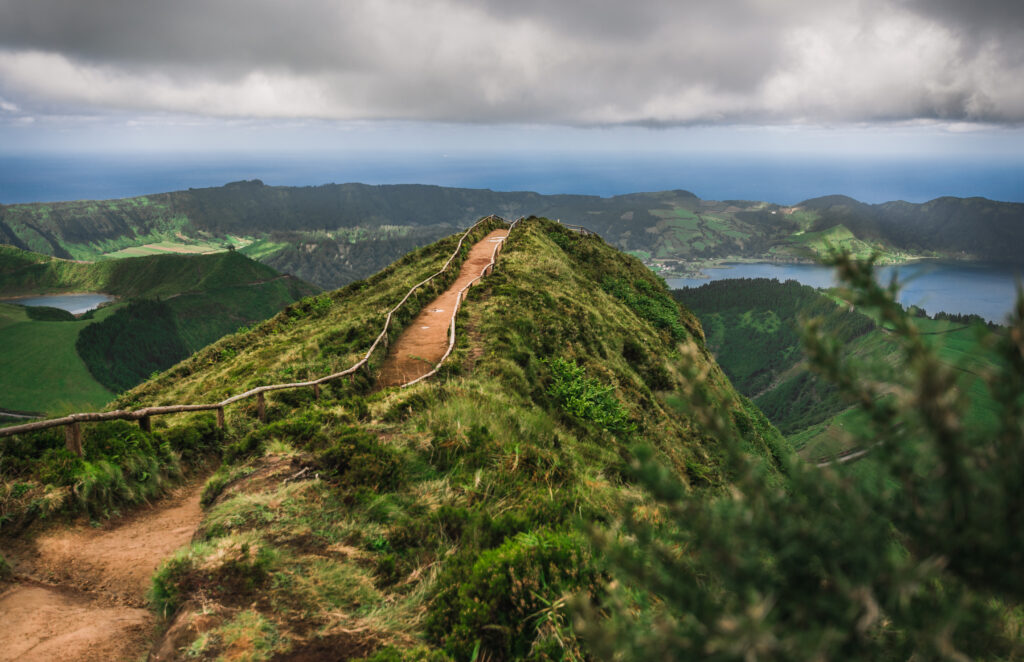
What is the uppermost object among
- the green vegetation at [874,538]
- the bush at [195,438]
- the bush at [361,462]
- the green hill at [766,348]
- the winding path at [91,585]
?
the green vegetation at [874,538]

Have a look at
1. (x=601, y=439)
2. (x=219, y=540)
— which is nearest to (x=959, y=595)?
(x=219, y=540)

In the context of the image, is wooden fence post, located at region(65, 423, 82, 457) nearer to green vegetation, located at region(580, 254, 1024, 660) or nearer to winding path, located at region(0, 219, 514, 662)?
winding path, located at region(0, 219, 514, 662)

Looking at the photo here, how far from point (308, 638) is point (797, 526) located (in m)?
4.79

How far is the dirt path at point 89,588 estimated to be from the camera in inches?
216

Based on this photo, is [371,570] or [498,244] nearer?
[371,570]

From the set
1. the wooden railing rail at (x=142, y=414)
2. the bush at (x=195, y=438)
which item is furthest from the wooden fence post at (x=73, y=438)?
the bush at (x=195, y=438)

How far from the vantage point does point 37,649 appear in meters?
5.38

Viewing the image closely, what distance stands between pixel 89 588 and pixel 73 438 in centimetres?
296

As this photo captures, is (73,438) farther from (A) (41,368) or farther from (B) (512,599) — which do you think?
(A) (41,368)

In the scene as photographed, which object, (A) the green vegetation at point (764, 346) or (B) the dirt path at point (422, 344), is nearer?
(B) the dirt path at point (422, 344)

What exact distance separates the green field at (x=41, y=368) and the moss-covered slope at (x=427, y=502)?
11989 centimetres

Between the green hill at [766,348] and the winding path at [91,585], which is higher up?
the winding path at [91,585]

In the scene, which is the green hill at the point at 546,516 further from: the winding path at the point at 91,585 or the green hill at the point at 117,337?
the green hill at the point at 117,337

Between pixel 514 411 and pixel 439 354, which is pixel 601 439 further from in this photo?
pixel 439 354
